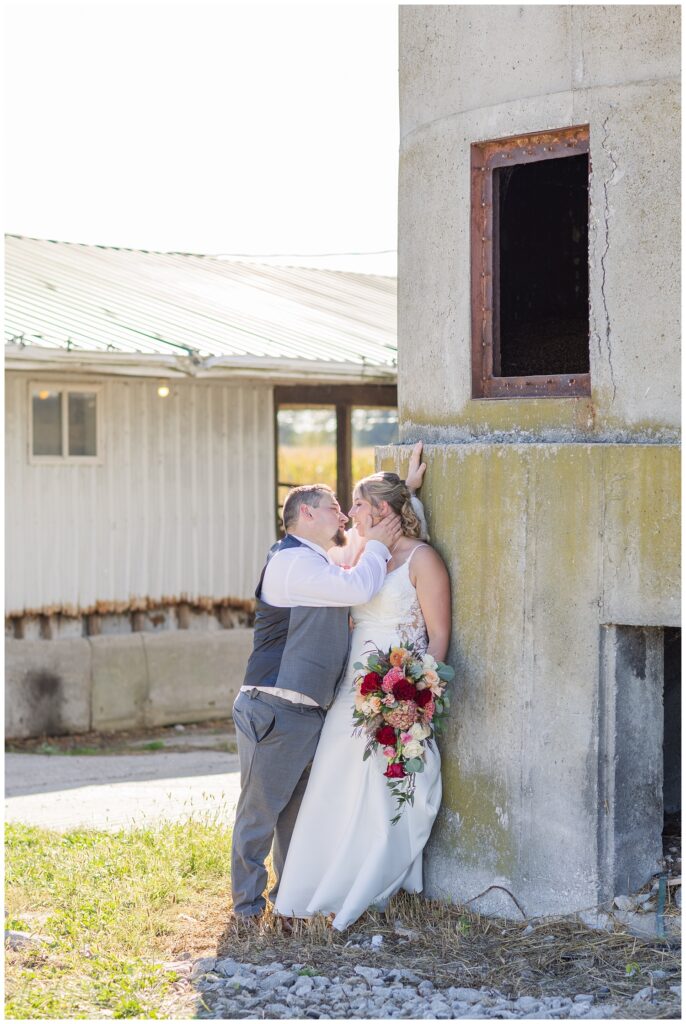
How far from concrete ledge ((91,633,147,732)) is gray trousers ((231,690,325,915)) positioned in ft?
19.6

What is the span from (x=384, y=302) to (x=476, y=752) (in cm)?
1096

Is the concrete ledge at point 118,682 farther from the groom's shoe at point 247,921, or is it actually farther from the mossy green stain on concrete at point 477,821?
the mossy green stain on concrete at point 477,821

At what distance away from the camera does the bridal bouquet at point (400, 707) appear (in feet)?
20.2

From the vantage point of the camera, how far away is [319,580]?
6.22 metres

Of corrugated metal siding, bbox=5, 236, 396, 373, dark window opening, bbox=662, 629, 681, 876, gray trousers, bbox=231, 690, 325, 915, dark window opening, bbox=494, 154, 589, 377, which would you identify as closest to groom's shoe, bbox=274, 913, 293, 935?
gray trousers, bbox=231, 690, 325, 915

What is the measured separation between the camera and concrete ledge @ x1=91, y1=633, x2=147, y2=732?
12172 mm

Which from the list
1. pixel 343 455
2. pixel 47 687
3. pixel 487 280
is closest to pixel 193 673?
pixel 47 687

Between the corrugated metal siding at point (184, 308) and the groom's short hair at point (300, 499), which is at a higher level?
the corrugated metal siding at point (184, 308)

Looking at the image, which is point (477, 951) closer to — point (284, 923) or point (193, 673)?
point (284, 923)

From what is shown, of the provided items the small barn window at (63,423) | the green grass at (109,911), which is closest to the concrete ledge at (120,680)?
the small barn window at (63,423)

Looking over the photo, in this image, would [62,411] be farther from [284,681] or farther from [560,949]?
Result: [560,949]

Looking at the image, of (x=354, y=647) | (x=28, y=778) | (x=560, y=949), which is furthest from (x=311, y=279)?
(x=560, y=949)

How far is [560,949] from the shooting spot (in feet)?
19.2

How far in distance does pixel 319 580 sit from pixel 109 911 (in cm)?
191
